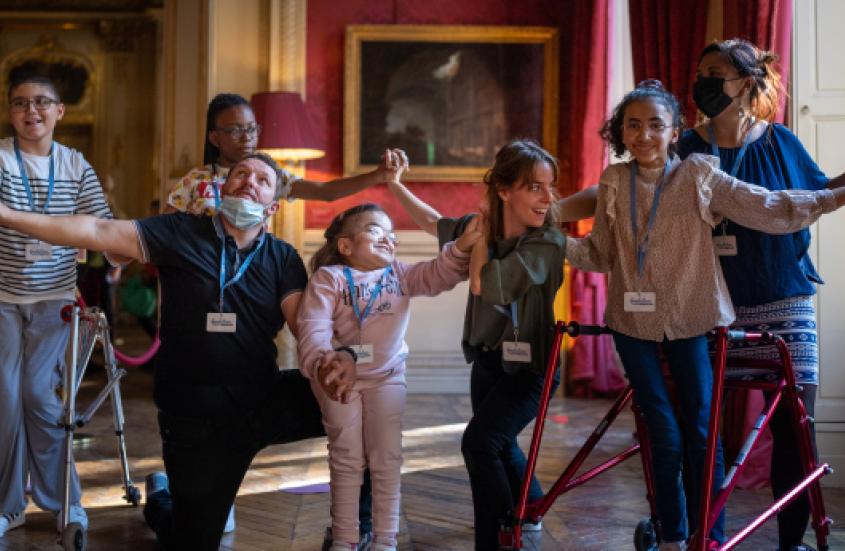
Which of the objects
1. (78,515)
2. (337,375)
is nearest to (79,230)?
(337,375)

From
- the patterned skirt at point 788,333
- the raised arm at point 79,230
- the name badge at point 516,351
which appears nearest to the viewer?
the raised arm at point 79,230

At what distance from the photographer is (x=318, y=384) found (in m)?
2.82

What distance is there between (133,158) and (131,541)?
44.4ft

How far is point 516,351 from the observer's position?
9.46 feet

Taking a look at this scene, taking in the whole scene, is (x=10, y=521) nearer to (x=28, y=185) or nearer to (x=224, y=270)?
(x=28, y=185)

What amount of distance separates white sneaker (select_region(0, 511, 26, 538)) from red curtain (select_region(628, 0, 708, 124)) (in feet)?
11.4

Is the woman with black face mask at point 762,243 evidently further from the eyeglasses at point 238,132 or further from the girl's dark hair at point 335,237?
the eyeglasses at point 238,132

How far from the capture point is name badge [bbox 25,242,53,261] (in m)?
3.50

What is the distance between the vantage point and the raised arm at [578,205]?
10.7ft

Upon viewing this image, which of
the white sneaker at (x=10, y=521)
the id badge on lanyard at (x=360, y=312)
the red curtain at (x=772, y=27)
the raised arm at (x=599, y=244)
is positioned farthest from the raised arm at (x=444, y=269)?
the red curtain at (x=772, y=27)

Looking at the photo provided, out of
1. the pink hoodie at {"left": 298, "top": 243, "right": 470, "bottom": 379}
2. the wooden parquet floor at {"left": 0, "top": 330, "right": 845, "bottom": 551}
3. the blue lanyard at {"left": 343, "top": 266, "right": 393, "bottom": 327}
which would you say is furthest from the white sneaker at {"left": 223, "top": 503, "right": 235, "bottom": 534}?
the blue lanyard at {"left": 343, "top": 266, "right": 393, "bottom": 327}

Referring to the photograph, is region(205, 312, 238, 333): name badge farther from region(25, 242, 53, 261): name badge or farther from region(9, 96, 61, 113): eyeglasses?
region(9, 96, 61, 113): eyeglasses

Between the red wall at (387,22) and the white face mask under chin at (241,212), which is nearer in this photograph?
the white face mask under chin at (241,212)

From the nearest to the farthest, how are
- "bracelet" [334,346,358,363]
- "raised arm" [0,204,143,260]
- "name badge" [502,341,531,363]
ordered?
"raised arm" [0,204,143,260] < "bracelet" [334,346,358,363] < "name badge" [502,341,531,363]
